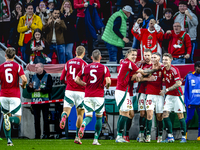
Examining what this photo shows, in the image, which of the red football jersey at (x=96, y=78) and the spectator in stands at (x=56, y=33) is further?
the spectator in stands at (x=56, y=33)

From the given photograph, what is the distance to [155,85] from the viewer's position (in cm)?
956

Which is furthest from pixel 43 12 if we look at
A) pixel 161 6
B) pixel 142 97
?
pixel 142 97

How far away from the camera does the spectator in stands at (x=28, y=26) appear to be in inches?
551

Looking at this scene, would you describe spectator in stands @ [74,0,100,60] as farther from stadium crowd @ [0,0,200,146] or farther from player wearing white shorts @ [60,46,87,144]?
player wearing white shorts @ [60,46,87,144]

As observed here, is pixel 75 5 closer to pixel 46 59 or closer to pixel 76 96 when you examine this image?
pixel 46 59

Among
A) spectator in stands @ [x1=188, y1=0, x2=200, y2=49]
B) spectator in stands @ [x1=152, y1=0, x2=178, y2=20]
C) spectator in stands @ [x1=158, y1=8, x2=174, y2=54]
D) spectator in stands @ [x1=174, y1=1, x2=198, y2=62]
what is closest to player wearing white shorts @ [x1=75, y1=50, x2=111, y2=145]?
spectator in stands @ [x1=158, y1=8, x2=174, y2=54]

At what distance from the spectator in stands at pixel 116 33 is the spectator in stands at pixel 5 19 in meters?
4.55

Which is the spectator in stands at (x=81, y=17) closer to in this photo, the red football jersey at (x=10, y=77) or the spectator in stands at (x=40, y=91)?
the spectator in stands at (x=40, y=91)

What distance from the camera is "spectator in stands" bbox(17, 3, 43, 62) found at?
14.0 meters

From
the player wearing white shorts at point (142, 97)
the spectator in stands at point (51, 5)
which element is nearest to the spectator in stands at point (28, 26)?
the spectator in stands at point (51, 5)

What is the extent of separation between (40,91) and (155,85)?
13.5 ft

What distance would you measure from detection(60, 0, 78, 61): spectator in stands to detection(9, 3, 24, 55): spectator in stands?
193cm

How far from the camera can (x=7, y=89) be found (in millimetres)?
7848

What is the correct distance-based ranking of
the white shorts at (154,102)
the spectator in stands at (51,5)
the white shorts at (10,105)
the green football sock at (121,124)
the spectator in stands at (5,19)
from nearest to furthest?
the white shorts at (10,105)
the green football sock at (121,124)
the white shorts at (154,102)
the spectator in stands at (51,5)
the spectator in stands at (5,19)
